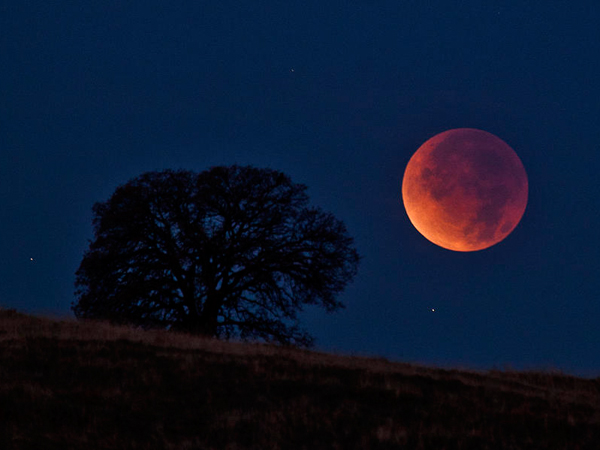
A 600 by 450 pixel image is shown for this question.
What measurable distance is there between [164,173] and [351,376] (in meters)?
16.8

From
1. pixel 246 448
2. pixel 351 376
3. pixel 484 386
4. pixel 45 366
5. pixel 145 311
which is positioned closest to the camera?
pixel 246 448

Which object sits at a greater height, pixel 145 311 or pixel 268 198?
pixel 268 198

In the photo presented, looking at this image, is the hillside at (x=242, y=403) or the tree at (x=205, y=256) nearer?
the hillside at (x=242, y=403)

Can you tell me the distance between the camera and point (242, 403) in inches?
584

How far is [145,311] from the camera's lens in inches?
1179

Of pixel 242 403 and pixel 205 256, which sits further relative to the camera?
pixel 205 256

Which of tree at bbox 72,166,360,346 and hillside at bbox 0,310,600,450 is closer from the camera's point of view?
hillside at bbox 0,310,600,450

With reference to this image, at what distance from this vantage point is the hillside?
1291cm

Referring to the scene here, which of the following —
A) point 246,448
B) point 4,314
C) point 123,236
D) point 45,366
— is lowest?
point 246,448

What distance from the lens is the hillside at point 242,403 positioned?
1291cm

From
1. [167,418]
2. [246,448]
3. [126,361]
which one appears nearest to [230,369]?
[126,361]

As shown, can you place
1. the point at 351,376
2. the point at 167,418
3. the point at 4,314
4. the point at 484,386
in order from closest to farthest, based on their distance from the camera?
1. the point at 167,418
2. the point at 351,376
3. the point at 484,386
4. the point at 4,314

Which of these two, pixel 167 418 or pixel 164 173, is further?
pixel 164 173

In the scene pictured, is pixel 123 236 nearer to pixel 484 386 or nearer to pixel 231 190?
pixel 231 190
